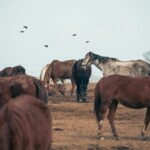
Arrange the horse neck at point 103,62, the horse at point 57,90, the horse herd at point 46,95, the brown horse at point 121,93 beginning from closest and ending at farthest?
1. the horse herd at point 46,95
2. the brown horse at point 121,93
3. the horse neck at point 103,62
4. the horse at point 57,90

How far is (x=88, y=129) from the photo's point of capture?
15438 millimetres

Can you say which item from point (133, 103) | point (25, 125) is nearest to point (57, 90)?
point (133, 103)

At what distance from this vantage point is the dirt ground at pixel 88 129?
12.2 m

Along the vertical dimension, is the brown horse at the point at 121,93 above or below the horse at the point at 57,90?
above

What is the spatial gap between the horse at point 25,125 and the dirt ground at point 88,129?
414 centimetres

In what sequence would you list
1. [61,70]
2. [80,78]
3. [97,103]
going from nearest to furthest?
[97,103], [80,78], [61,70]

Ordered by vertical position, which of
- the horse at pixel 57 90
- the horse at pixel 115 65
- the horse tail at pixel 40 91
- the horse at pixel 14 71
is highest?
the horse tail at pixel 40 91

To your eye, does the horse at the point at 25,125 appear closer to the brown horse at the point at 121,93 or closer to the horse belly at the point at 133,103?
the brown horse at the point at 121,93

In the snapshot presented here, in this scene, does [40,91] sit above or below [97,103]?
above

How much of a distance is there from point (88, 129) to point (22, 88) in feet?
14.2

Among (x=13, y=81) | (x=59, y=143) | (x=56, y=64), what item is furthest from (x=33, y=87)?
(x=56, y=64)

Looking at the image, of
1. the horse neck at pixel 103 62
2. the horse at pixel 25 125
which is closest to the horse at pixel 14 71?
the horse neck at pixel 103 62

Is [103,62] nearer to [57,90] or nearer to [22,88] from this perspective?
[57,90]

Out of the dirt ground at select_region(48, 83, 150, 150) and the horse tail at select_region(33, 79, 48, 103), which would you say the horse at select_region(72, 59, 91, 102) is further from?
the horse tail at select_region(33, 79, 48, 103)
